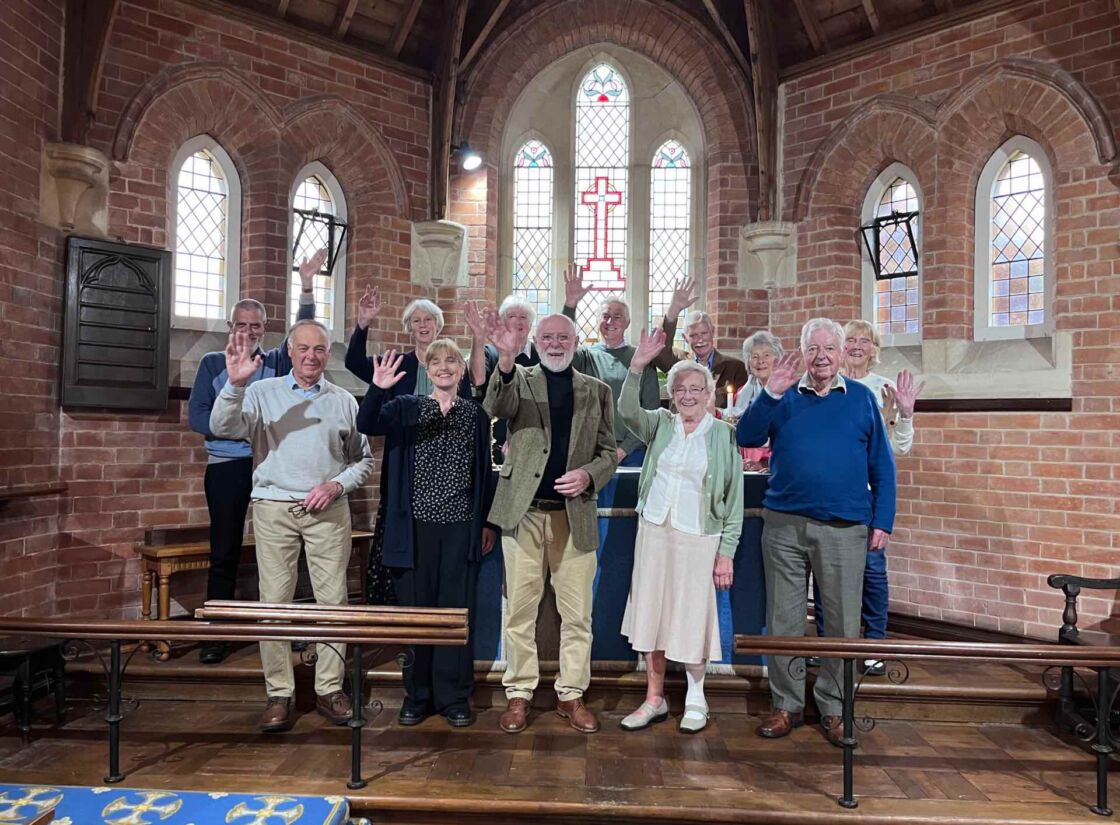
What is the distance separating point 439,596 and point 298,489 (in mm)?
823

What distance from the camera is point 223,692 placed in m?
4.61

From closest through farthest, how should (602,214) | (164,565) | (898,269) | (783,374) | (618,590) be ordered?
(783,374) → (618,590) → (164,565) → (898,269) → (602,214)

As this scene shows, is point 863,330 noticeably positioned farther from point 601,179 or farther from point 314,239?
point 314,239

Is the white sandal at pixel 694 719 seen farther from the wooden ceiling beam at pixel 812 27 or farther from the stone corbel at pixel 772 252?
the wooden ceiling beam at pixel 812 27

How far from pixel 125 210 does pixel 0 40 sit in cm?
122

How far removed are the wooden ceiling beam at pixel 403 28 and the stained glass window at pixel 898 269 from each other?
4138mm

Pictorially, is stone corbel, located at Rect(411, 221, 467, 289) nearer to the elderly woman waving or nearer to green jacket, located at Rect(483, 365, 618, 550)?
green jacket, located at Rect(483, 365, 618, 550)

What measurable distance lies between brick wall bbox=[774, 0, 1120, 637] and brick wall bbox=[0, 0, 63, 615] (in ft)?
18.1

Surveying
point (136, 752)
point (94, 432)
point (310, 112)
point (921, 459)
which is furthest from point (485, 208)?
point (136, 752)

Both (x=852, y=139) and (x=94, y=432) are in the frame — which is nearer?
(x=94, y=432)

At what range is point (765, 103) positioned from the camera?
7.19 m

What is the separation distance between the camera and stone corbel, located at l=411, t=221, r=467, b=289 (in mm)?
7309

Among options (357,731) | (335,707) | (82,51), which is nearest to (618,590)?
(335,707)

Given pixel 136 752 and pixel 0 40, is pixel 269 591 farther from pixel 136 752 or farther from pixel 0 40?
pixel 0 40
